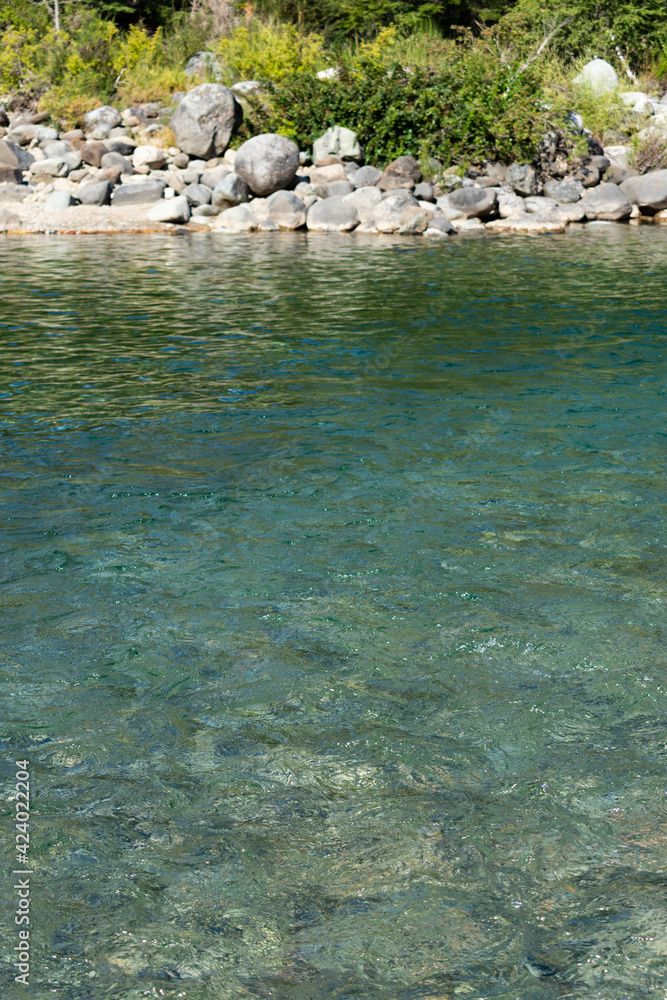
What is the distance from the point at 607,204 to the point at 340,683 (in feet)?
59.2

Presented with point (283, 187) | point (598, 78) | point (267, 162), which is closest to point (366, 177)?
point (283, 187)

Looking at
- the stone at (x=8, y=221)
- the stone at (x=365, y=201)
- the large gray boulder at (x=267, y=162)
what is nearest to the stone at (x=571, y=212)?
the stone at (x=365, y=201)

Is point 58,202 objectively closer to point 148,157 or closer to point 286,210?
point 148,157

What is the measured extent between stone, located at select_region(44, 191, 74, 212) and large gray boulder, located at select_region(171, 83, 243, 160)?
324cm

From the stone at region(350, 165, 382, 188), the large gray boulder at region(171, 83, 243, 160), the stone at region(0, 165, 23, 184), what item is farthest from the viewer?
the large gray boulder at region(171, 83, 243, 160)

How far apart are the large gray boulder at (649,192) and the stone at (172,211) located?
29.9ft

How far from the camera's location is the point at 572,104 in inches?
824

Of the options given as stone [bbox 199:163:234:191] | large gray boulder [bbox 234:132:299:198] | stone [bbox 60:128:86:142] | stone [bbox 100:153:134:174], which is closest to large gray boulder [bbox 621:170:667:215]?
large gray boulder [bbox 234:132:299:198]

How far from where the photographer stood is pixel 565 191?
19.2 meters

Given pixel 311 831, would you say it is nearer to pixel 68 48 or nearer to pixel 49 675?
pixel 49 675

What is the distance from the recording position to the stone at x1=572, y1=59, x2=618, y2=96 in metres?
21.9

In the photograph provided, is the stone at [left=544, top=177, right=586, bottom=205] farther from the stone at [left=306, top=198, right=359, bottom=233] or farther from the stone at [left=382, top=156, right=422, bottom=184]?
the stone at [left=306, top=198, right=359, bottom=233]

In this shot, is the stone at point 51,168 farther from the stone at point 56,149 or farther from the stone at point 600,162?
the stone at point 600,162

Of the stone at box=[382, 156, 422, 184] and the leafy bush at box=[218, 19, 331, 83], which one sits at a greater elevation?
the leafy bush at box=[218, 19, 331, 83]
